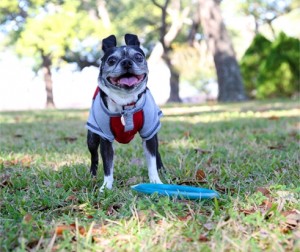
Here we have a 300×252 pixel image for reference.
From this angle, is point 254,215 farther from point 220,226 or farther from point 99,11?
point 99,11

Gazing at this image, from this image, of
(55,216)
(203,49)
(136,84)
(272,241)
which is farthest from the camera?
(203,49)

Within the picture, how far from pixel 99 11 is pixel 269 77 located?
16130mm

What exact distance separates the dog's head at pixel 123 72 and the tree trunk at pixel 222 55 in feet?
41.8

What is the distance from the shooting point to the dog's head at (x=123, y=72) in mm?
3033

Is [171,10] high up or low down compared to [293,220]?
up

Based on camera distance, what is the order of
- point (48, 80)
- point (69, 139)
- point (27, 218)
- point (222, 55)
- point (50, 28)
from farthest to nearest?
point (48, 80) < point (50, 28) < point (222, 55) < point (69, 139) < point (27, 218)

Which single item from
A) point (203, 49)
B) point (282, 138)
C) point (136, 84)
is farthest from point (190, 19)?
point (136, 84)

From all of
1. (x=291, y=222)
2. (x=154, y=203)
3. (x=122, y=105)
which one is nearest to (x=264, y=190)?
(x=291, y=222)

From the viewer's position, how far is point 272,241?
1967 millimetres

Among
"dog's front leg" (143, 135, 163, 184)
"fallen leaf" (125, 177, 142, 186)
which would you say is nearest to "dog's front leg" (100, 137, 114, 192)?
"fallen leaf" (125, 177, 142, 186)

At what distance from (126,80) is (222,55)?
1311 centimetres

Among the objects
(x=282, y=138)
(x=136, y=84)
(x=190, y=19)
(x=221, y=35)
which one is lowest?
(x=282, y=138)

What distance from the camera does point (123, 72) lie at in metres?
3.02

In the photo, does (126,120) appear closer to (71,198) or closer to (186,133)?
(71,198)
